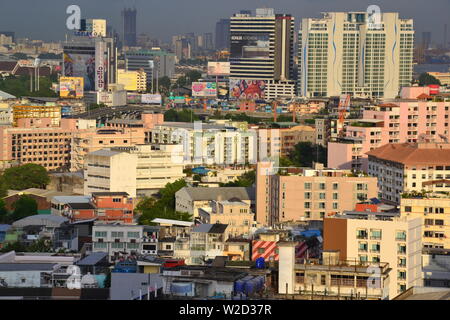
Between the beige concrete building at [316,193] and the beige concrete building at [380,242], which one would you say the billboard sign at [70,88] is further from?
the beige concrete building at [380,242]

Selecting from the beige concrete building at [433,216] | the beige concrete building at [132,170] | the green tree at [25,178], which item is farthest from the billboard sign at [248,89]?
the beige concrete building at [433,216]

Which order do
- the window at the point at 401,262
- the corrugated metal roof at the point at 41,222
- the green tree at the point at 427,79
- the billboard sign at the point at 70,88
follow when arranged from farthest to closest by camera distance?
the green tree at the point at 427,79 < the billboard sign at the point at 70,88 < the corrugated metal roof at the point at 41,222 < the window at the point at 401,262

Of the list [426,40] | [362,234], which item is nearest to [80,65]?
[426,40]

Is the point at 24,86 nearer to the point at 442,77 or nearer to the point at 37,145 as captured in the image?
the point at 442,77

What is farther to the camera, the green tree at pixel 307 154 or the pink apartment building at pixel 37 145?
the pink apartment building at pixel 37 145

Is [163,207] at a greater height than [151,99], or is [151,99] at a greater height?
[151,99]

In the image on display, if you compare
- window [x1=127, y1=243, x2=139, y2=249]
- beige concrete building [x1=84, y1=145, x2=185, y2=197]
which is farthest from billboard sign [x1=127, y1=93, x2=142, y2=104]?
window [x1=127, y1=243, x2=139, y2=249]

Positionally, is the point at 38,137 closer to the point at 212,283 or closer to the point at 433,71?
the point at 212,283
